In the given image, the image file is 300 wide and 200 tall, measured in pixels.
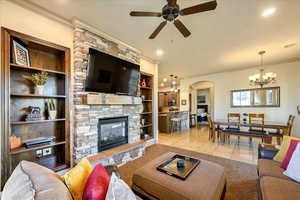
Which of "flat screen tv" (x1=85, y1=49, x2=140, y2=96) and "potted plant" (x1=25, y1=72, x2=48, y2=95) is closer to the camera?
"potted plant" (x1=25, y1=72, x2=48, y2=95)

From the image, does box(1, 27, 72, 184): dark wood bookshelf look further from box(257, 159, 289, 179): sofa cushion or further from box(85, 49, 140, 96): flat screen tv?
box(257, 159, 289, 179): sofa cushion

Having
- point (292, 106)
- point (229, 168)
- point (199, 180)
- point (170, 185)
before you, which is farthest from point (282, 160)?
point (292, 106)

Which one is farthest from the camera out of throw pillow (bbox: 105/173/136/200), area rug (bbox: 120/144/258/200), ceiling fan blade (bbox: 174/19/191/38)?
area rug (bbox: 120/144/258/200)

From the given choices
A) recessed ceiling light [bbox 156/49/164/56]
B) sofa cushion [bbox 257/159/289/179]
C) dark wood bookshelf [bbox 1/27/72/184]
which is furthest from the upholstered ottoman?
recessed ceiling light [bbox 156/49/164/56]

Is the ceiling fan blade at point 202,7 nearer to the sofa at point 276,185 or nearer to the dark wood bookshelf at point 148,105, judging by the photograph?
the sofa at point 276,185

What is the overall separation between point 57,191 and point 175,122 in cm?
601

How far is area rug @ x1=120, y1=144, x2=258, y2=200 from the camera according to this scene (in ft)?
6.30

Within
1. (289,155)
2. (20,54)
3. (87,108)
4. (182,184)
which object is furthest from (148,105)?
(289,155)

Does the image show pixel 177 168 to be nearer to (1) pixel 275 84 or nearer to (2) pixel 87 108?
(2) pixel 87 108

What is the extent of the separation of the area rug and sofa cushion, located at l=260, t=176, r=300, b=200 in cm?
65

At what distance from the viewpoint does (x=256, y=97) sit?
5199 mm

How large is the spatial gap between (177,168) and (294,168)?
1339mm

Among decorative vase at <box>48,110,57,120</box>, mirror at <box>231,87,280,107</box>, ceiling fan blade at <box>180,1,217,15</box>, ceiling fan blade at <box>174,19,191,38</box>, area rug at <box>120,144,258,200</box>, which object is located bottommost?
area rug at <box>120,144,258,200</box>

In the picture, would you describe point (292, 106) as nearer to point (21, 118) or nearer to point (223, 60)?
point (223, 60)
